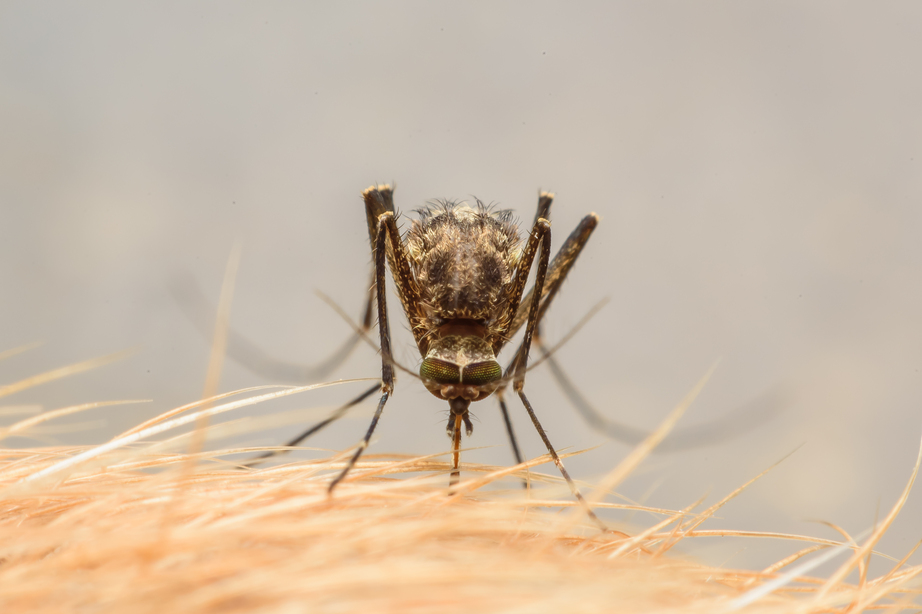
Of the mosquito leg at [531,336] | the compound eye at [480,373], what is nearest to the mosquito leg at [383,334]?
the compound eye at [480,373]

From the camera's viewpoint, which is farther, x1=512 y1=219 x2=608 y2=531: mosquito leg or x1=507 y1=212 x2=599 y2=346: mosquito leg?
x1=507 y1=212 x2=599 y2=346: mosquito leg

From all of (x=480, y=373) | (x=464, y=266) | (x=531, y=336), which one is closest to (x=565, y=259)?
(x=464, y=266)

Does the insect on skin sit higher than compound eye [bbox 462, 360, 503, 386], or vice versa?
the insect on skin

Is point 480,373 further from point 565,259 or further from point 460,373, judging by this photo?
point 565,259

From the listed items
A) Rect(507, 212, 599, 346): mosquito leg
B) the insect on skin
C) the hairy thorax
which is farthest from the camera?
Rect(507, 212, 599, 346): mosquito leg

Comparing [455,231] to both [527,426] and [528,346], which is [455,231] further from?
[527,426]

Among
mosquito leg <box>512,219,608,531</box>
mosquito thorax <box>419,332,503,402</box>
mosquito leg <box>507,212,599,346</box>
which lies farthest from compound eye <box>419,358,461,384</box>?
mosquito leg <box>507,212,599,346</box>

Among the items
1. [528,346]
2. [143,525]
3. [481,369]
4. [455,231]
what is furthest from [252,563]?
[455,231]

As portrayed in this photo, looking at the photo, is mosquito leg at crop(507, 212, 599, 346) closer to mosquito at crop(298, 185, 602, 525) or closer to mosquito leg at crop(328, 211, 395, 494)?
mosquito at crop(298, 185, 602, 525)
